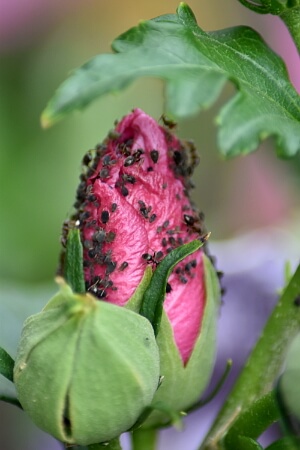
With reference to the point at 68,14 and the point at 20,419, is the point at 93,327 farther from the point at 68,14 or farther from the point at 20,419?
the point at 68,14

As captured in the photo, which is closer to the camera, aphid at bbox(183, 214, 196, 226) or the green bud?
the green bud

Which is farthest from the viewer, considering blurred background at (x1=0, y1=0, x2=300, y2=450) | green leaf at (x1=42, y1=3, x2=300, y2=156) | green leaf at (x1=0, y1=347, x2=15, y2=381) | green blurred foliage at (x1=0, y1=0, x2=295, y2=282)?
green blurred foliage at (x1=0, y1=0, x2=295, y2=282)

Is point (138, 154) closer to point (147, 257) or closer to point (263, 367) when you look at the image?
point (147, 257)

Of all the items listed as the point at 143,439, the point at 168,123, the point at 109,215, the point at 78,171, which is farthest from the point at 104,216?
the point at 78,171

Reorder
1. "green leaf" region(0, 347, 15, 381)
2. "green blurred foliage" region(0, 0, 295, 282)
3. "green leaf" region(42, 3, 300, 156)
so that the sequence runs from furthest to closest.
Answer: "green blurred foliage" region(0, 0, 295, 282) < "green leaf" region(0, 347, 15, 381) < "green leaf" region(42, 3, 300, 156)

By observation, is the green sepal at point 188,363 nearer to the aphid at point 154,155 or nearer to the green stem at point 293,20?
the aphid at point 154,155

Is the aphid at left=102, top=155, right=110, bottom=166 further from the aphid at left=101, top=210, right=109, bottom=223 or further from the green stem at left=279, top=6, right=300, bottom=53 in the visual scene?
the green stem at left=279, top=6, right=300, bottom=53

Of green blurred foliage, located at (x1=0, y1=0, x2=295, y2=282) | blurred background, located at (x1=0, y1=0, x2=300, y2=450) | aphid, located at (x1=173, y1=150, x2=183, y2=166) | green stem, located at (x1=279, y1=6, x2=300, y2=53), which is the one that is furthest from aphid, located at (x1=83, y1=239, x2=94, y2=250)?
green blurred foliage, located at (x1=0, y1=0, x2=295, y2=282)
